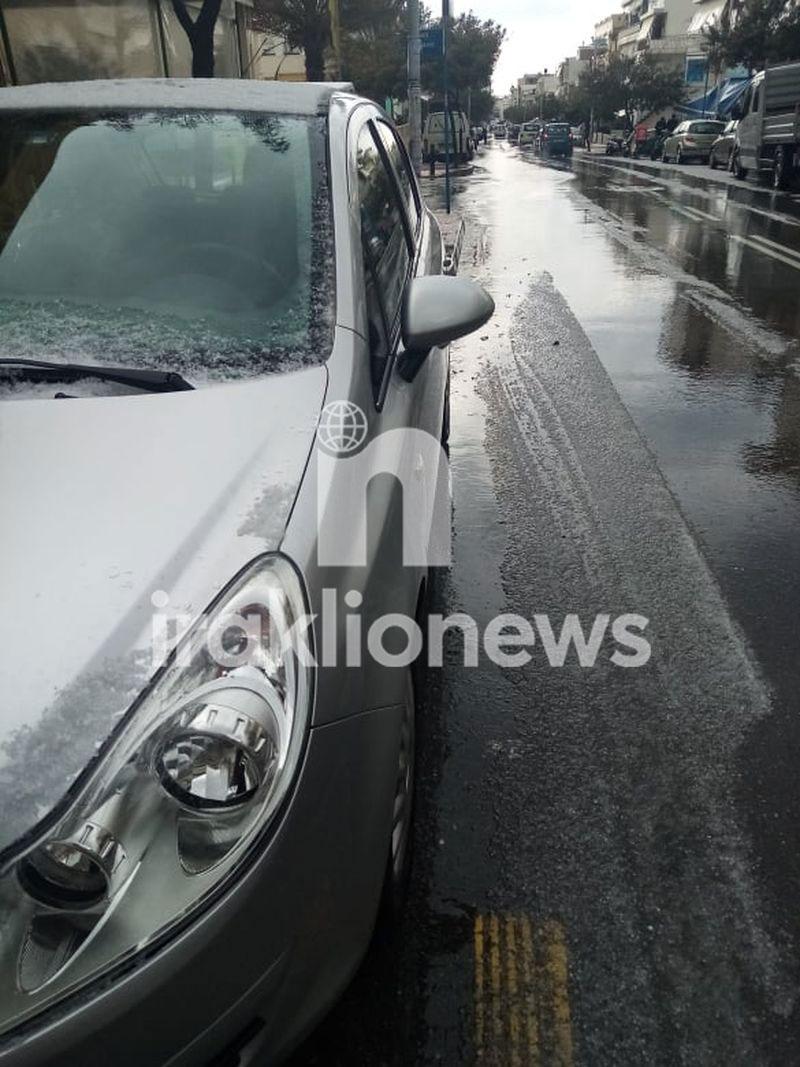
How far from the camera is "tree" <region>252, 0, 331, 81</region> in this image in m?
21.9

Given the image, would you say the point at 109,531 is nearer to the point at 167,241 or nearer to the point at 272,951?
the point at 272,951

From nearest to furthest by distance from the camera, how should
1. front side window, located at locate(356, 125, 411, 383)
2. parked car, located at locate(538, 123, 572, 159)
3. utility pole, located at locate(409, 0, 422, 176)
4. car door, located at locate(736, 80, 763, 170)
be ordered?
1. front side window, located at locate(356, 125, 411, 383)
2. utility pole, located at locate(409, 0, 422, 176)
3. car door, located at locate(736, 80, 763, 170)
4. parked car, located at locate(538, 123, 572, 159)

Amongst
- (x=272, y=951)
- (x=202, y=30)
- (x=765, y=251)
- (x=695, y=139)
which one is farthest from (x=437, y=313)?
(x=695, y=139)

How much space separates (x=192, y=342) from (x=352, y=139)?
1082 millimetres

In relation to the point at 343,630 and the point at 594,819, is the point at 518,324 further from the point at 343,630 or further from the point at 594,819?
the point at 343,630

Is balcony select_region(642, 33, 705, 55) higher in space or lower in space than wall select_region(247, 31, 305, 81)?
higher

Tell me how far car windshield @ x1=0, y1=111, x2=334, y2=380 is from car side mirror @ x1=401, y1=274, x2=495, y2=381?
25 cm

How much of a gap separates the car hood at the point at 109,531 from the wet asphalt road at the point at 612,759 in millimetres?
981

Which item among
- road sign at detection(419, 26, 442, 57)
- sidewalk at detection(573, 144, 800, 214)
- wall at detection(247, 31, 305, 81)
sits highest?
wall at detection(247, 31, 305, 81)

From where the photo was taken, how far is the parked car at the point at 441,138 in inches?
1300

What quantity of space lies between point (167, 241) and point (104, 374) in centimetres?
67

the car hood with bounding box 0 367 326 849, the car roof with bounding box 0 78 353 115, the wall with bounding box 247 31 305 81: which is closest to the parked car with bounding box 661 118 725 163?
the wall with bounding box 247 31 305 81

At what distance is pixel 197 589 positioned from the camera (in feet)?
5.07

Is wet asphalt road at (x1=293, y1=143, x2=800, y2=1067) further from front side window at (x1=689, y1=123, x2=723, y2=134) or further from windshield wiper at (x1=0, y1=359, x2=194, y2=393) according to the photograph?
front side window at (x1=689, y1=123, x2=723, y2=134)
